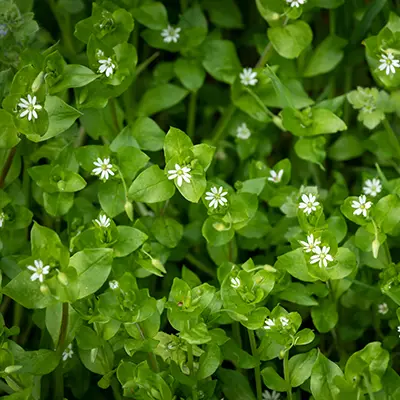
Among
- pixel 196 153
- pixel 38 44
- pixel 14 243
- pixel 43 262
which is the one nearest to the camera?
pixel 43 262

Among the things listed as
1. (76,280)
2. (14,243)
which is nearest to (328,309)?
(76,280)

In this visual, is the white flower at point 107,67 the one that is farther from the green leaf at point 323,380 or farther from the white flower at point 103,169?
the green leaf at point 323,380

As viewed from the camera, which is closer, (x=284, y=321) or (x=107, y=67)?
(x=284, y=321)

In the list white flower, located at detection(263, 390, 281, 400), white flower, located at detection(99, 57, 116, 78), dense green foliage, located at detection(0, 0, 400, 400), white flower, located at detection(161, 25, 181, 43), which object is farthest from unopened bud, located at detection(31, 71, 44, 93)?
white flower, located at detection(263, 390, 281, 400)

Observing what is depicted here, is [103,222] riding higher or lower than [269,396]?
Result: higher

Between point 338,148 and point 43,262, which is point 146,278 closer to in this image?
point 43,262

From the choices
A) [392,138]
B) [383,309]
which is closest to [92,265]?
[383,309]

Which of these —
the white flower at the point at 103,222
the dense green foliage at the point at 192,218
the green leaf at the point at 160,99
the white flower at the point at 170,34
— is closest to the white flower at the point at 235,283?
the dense green foliage at the point at 192,218

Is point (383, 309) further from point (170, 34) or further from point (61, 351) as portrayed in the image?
point (170, 34)
